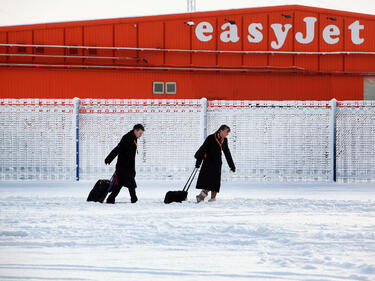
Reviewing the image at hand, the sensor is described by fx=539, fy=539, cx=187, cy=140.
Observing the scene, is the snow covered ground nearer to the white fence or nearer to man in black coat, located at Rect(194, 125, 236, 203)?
man in black coat, located at Rect(194, 125, 236, 203)

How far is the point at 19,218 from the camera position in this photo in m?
7.72

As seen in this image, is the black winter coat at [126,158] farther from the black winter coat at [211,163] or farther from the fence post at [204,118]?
the fence post at [204,118]

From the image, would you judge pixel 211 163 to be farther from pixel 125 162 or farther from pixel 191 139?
pixel 191 139

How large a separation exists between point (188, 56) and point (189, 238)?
13911mm

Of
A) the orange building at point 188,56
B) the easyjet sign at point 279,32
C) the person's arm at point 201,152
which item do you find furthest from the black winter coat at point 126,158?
the easyjet sign at point 279,32

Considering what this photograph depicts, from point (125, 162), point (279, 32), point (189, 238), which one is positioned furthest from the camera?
point (279, 32)

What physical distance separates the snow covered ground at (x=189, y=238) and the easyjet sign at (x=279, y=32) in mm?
10379

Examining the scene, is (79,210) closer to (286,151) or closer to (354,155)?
(286,151)

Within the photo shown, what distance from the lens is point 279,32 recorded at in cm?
1975

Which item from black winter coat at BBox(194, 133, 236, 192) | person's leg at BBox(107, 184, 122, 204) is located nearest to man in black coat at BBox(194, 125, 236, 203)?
black winter coat at BBox(194, 133, 236, 192)

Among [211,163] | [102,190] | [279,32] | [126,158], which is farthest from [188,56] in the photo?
[102,190]

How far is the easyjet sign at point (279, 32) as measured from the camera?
19625 mm

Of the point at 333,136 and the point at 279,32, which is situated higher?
the point at 279,32

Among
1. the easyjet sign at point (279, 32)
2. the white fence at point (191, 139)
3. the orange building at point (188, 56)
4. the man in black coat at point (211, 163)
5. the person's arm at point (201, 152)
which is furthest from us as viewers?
the easyjet sign at point (279, 32)
